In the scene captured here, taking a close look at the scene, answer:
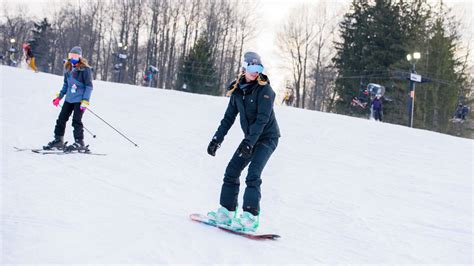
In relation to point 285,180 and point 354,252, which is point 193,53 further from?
point 354,252

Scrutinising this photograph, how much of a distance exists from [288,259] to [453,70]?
29613mm

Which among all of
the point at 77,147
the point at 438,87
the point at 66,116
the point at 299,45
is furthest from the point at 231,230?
the point at 299,45

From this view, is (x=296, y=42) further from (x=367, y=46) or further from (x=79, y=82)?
(x=79, y=82)

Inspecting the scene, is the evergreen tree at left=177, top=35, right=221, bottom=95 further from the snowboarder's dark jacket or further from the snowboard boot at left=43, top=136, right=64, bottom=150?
the snowboarder's dark jacket

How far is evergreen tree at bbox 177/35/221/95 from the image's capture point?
38.0 meters

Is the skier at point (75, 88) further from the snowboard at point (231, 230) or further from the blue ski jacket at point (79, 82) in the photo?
the snowboard at point (231, 230)

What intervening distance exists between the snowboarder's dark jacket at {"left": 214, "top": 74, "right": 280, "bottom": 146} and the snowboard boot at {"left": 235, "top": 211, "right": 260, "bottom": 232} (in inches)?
27.8

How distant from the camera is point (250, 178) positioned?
4.09 meters

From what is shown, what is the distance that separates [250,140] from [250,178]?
40 cm

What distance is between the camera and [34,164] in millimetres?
5875

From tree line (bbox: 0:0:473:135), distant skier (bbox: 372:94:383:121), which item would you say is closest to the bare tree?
tree line (bbox: 0:0:473:135)

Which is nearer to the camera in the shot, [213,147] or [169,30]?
[213,147]

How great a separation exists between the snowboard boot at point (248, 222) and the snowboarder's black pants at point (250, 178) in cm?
4

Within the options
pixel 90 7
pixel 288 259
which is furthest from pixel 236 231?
pixel 90 7
